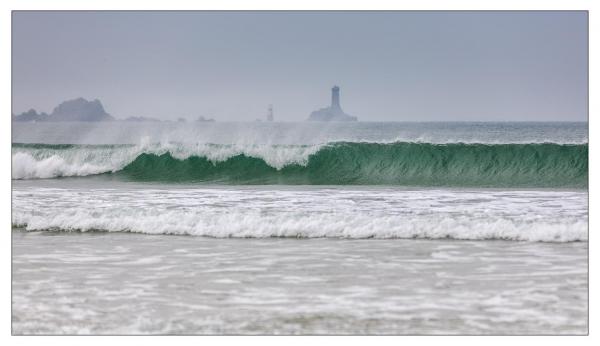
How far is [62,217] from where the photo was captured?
7.32m

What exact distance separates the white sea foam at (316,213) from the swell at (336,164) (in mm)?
1749

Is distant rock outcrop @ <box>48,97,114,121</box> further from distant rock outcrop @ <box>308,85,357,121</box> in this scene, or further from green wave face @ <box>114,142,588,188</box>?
distant rock outcrop @ <box>308,85,357,121</box>

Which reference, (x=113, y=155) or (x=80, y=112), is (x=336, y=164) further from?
(x=80, y=112)

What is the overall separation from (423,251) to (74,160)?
919 centimetres

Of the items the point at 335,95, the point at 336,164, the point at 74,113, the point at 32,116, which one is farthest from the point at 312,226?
the point at 335,95

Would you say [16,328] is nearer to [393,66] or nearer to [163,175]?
[163,175]

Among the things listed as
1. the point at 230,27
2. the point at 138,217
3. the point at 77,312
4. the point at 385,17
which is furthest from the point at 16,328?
the point at 230,27

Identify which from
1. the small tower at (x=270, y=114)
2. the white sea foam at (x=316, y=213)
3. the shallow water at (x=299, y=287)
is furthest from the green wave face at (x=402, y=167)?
the shallow water at (x=299, y=287)

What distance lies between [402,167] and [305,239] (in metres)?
5.91

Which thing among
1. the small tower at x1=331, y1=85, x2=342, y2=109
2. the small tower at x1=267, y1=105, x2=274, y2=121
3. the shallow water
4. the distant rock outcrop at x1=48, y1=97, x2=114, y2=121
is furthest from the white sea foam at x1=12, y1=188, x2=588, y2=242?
the small tower at x1=267, y1=105, x2=274, y2=121

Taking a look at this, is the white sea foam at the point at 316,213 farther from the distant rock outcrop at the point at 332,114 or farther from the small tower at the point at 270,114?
the distant rock outcrop at the point at 332,114

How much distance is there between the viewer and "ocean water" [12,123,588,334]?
4141 mm

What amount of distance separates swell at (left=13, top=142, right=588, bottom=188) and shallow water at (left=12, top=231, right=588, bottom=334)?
202 inches

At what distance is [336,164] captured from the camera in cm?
1233
